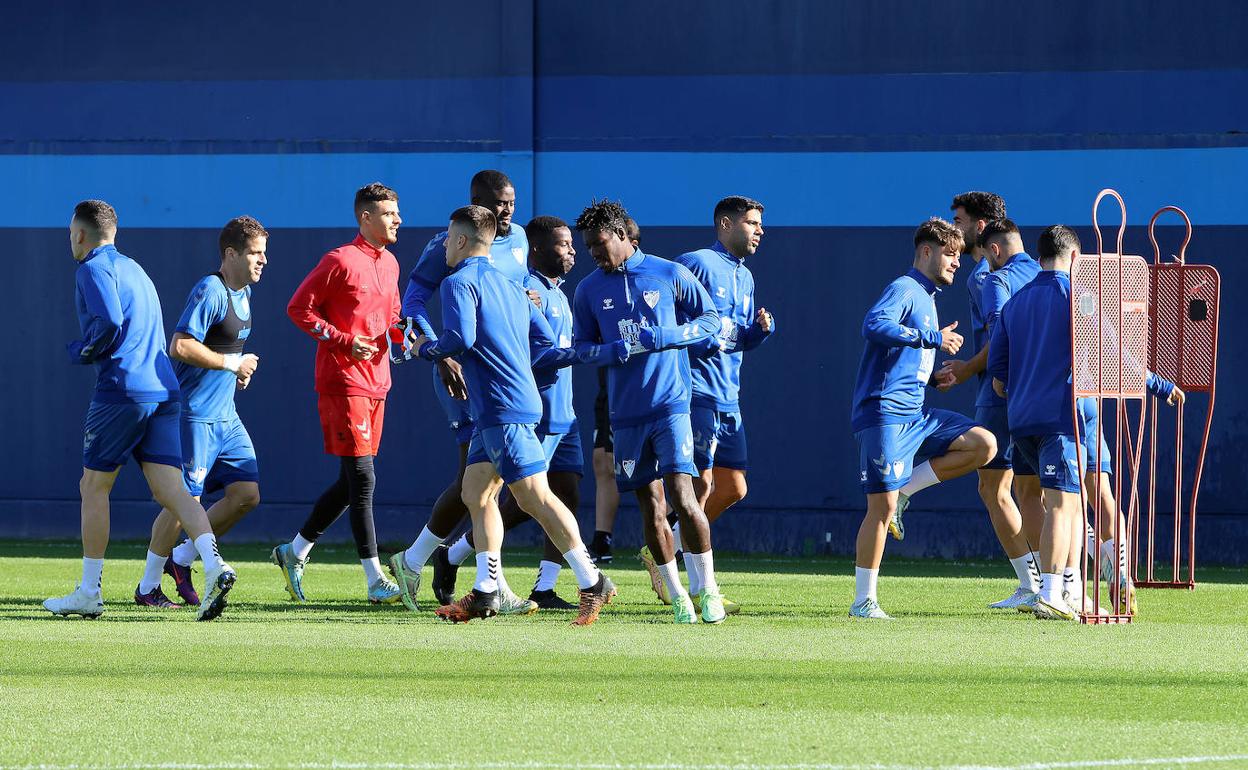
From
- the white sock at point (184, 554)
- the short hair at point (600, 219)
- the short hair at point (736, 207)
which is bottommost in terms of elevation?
the white sock at point (184, 554)

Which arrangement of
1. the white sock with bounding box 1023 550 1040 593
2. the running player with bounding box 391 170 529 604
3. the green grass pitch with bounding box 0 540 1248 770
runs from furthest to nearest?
the white sock with bounding box 1023 550 1040 593, the running player with bounding box 391 170 529 604, the green grass pitch with bounding box 0 540 1248 770

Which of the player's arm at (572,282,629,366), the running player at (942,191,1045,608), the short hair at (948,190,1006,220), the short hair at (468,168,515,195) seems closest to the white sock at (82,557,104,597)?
the player's arm at (572,282,629,366)

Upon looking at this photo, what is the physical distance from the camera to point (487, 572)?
8711 mm

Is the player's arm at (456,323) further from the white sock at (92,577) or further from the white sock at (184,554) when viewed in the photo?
the white sock at (184,554)

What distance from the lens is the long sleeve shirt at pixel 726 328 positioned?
32.9 feet

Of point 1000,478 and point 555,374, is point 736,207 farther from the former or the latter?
point 1000,478

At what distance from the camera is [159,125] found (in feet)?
49.1

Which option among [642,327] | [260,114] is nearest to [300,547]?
[642,327]

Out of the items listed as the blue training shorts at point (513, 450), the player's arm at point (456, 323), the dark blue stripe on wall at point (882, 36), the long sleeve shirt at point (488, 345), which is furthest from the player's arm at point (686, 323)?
the dark blue stripe on wall at point (882, 36)

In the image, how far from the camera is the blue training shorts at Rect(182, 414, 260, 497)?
972 cm

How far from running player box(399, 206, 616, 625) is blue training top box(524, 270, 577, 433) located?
0.49 metres

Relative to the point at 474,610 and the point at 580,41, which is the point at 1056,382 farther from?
the point at 580,41

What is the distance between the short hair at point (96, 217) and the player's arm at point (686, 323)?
9.13 feet

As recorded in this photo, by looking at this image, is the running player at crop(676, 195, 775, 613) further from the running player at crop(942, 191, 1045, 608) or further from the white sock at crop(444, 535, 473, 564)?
the white sock at crop(444, 535, 473, 564)
